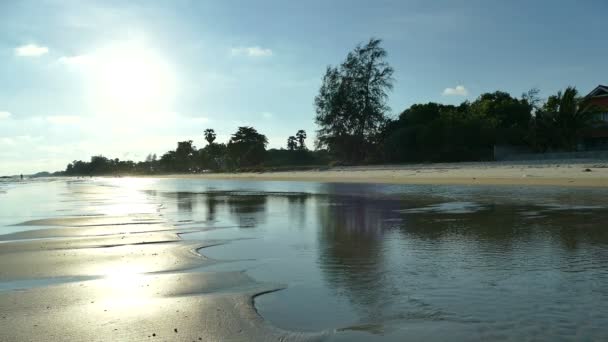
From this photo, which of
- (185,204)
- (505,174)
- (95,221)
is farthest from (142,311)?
(505,174)

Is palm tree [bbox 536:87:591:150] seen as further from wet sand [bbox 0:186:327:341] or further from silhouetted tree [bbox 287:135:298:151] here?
silhouetted tree [bbox 287:135:298:151]

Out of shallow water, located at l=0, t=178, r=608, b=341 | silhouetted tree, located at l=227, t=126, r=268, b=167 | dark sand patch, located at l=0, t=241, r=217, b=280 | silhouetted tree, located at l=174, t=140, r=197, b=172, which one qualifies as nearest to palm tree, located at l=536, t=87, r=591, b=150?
shallow water, located at l=0, t=178, r=608, b=341

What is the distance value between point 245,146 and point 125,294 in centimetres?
9429

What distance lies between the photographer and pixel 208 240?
8.43 m

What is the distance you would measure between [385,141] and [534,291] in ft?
133

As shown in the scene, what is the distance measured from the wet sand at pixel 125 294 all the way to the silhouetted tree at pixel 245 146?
3319 inches

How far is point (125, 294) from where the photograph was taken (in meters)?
4.58

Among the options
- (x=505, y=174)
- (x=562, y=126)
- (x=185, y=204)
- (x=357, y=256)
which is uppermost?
(x=562, y=126)

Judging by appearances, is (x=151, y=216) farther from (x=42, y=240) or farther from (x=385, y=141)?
(x=385, y=141)

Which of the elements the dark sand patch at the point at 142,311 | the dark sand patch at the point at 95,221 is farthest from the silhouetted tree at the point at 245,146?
the dark sand patch at the point at 142,311

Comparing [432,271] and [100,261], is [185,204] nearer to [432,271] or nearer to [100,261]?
[100,261]

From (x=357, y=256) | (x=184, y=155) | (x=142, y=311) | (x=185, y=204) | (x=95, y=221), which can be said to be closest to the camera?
(x=142, y=311)

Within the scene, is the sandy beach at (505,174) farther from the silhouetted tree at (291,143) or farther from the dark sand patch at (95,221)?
the silhouetted tree at (291,143)

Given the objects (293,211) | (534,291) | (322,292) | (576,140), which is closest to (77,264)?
(322,292)
